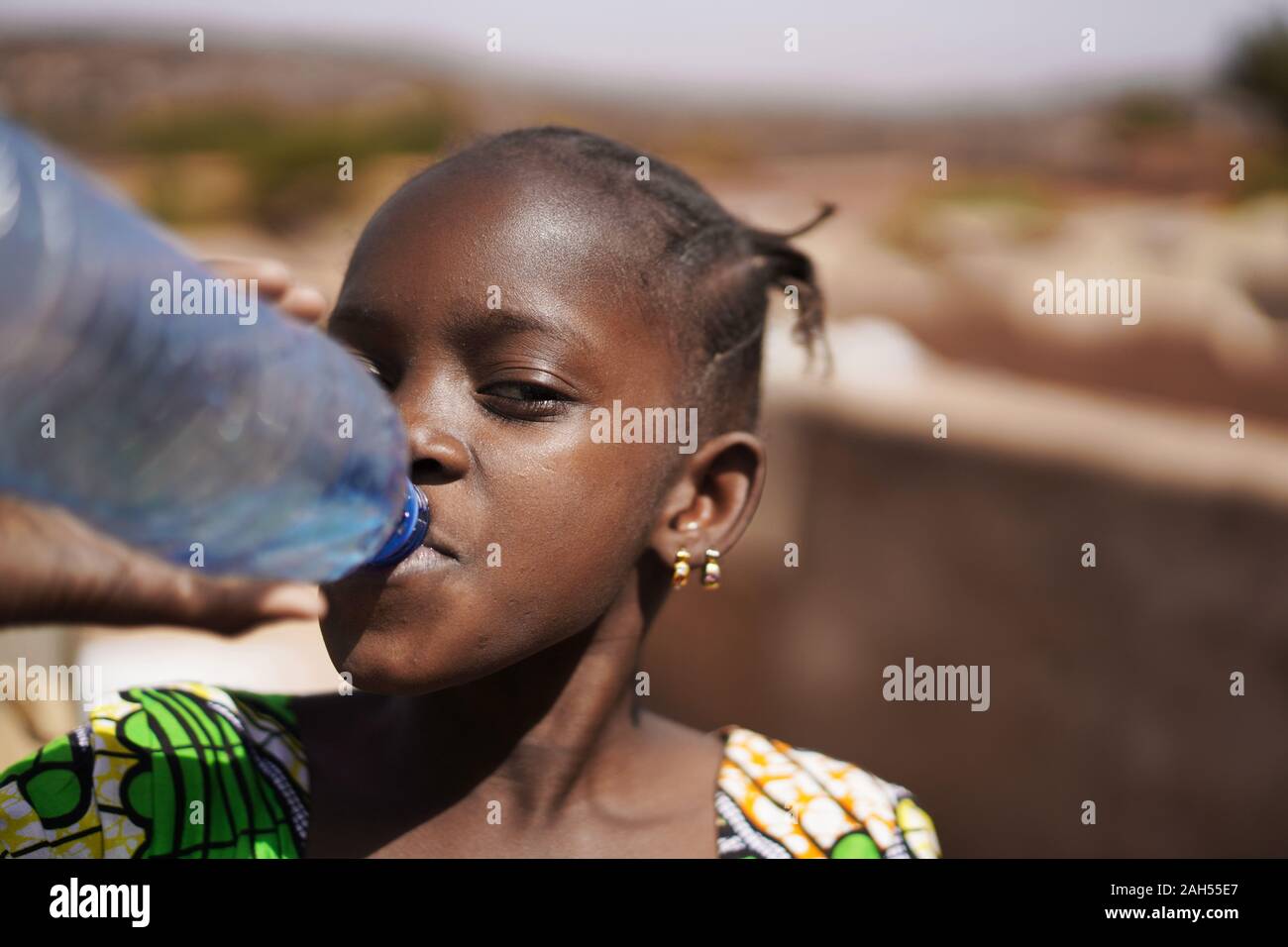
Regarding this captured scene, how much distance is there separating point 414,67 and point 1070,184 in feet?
77.3

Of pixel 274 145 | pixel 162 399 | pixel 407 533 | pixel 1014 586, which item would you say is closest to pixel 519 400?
pixel 407 533

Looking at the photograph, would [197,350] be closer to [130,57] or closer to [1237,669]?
[1237,669]

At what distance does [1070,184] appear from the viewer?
103 ft

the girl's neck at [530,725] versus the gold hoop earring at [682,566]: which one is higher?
the gold hoop earring at [682,566]

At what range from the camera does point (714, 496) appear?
6.99 ft

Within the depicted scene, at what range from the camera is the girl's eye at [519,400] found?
1777 mm

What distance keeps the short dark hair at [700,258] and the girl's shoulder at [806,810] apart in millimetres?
600

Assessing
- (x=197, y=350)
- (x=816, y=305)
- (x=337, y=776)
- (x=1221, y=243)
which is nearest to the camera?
(x=197, y=350)

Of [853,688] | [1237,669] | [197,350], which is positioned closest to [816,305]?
[197,350]

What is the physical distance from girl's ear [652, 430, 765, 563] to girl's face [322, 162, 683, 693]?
89 mm

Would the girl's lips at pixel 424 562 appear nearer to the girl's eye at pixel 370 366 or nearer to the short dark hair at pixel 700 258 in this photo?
the girl's eye at pixel 370 366

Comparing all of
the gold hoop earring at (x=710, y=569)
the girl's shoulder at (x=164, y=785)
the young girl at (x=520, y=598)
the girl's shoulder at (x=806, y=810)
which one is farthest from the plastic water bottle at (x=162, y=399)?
the girl's shoulder at (x=806, y=810)

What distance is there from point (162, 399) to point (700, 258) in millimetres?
1165

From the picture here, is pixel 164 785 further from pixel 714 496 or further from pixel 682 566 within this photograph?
pixel 714 496
